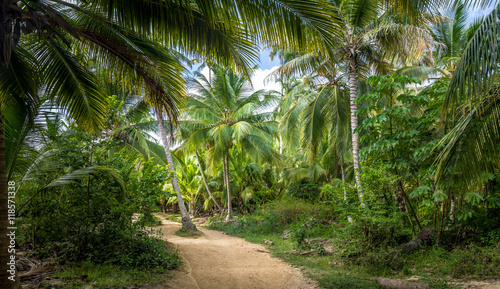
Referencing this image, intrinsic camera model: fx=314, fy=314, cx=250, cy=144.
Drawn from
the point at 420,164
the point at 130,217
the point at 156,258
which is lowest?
the point at 156,258

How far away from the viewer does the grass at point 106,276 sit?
4.48 m

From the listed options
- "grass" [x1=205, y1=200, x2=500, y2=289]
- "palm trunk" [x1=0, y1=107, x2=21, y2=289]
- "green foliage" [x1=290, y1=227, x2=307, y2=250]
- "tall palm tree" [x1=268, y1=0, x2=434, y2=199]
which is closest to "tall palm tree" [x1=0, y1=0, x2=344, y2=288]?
"palm trunk" [x1=0, y1=107, x2=21, y2=289]

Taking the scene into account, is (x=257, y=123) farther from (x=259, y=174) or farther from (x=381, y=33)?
(x=381, y=33)

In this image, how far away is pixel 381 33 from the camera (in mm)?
9789

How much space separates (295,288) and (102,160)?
13.6 ft

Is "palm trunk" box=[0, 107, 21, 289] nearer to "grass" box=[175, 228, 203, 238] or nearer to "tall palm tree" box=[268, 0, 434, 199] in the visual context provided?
"tall palm tree" box=[268, 0, 434, 199]

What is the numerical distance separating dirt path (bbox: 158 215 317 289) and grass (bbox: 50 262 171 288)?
346 mm

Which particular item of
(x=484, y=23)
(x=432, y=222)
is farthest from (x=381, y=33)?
(x=484, y=23)

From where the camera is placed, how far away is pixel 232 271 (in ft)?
21.0

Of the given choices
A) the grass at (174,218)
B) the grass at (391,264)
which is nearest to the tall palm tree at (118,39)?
the grass at (391,264)

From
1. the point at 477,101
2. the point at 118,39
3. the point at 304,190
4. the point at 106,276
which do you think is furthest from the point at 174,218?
the point at 477,101

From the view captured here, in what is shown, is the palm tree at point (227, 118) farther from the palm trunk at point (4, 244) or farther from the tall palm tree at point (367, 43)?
the palm trunk at point (4, 244)

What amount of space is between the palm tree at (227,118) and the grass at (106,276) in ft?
30.9

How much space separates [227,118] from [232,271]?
10732 millimetres
